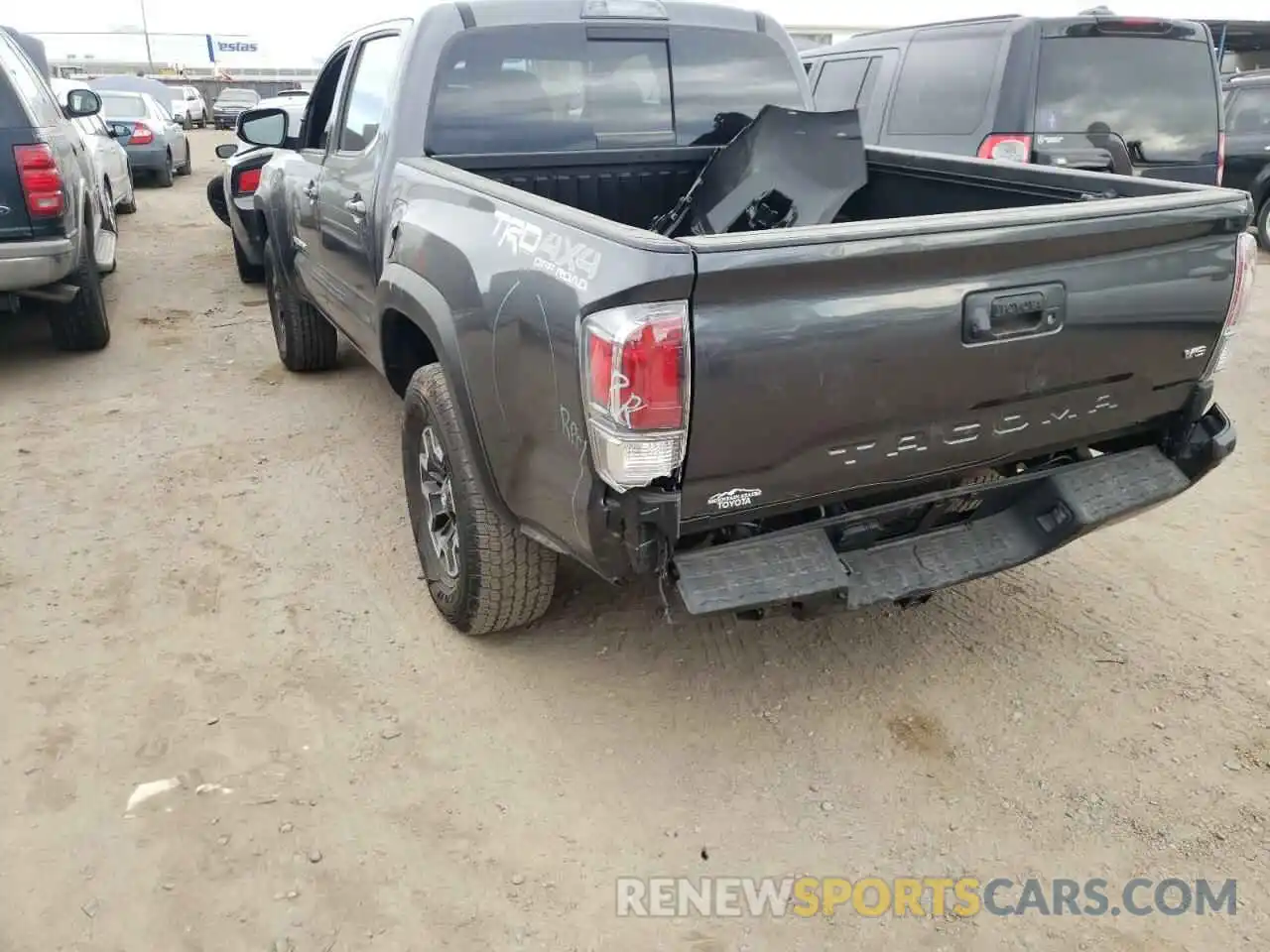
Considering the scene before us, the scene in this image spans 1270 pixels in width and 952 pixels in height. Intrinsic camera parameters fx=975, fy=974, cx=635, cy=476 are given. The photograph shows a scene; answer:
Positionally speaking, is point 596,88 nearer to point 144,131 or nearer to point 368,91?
point 368,91

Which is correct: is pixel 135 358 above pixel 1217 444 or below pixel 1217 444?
below

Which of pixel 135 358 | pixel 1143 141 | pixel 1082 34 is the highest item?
pixel 1082 34

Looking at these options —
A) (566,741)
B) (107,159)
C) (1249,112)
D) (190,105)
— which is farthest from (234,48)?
(566,741)

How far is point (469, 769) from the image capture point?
2.71 metres

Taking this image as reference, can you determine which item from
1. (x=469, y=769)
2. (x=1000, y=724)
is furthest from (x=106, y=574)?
(x=1000, y=724)

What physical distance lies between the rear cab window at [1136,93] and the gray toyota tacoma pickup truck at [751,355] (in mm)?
2623

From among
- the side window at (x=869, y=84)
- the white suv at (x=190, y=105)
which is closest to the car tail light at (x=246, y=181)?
the side window at (x=869, y=84)

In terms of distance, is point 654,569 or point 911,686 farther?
point 911,686

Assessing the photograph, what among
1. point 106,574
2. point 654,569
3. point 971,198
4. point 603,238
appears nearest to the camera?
point 603,238

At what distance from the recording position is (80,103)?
6.92m

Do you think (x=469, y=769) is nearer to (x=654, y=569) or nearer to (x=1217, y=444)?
(x=654, y=569)

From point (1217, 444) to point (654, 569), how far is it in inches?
69.8

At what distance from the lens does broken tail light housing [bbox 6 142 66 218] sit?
5.22 m

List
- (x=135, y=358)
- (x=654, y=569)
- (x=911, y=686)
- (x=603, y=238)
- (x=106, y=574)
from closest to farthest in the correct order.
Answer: (x=603, y=238) → (x=654, y=569) → (x=911, y=686) → (x=106, y=574) → (x=135, y=358)
